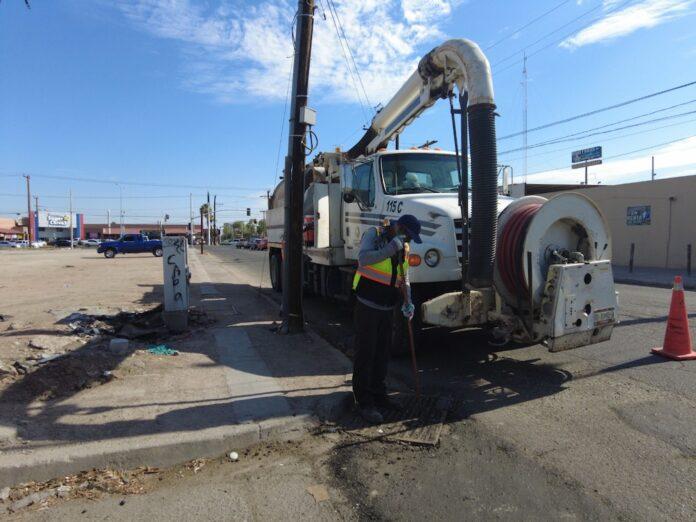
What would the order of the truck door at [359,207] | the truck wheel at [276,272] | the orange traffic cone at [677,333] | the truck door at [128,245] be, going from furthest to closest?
the truck door at [128,245] < the truck wheel at [276,272] < the truck door at [359,207] < the orange traffic cone at [677,333]

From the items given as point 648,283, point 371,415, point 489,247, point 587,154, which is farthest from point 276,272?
point 587,154

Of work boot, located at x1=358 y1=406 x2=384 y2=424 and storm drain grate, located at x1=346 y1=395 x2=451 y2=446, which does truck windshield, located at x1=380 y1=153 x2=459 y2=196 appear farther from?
work boot, located at x1=358 y1=406 x2=384 y2=424

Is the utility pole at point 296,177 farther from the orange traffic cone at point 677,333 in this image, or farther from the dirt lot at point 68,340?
the orange traffic cone at point 677,333

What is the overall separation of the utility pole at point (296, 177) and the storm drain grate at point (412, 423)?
10.5 feet

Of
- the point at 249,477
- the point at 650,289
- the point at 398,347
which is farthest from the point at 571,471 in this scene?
the point at 650,289

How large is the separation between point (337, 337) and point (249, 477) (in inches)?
176

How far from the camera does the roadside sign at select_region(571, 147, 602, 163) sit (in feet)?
151

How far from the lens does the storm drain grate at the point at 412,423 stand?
411 cm

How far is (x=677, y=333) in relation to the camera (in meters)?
6.28

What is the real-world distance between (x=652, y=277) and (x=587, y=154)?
A: 114 feet

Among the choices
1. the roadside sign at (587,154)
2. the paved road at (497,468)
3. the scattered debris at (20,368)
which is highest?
the roadside sign at (587,154)

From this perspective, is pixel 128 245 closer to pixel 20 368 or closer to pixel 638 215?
pixel 638 215

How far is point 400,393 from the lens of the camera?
5195mm

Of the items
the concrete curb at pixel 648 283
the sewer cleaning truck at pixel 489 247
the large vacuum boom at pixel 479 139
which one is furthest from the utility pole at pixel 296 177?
Answer: the concrete curb at pixel 648 283
